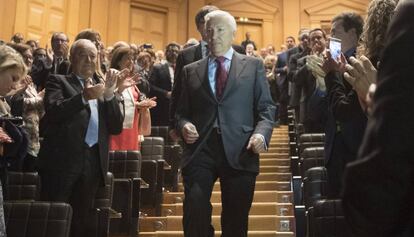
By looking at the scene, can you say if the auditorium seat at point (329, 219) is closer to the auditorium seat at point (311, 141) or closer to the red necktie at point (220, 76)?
the red necktie at point (220, 76)

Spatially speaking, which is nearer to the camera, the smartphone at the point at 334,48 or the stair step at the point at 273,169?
the smartphone at the point at 334,48

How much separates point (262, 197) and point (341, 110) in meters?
2.55

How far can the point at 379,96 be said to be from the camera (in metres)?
0.88

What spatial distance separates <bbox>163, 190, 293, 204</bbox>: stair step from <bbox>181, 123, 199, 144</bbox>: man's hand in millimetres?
2026

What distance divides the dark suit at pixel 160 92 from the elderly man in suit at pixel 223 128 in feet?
11.5

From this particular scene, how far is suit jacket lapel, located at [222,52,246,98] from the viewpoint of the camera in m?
3.08

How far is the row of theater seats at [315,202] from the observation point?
8.23 ft

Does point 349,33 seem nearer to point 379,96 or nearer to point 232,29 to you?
point 232,29

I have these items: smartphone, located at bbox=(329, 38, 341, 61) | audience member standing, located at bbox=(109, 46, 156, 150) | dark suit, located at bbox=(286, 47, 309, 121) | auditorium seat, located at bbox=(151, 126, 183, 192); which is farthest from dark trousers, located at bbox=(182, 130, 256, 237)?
dark suit, located at bbox=(286, 47, 309, 121)

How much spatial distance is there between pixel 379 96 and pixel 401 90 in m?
0.03

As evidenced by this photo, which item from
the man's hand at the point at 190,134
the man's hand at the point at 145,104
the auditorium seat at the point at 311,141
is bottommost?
the man's hand at the point at 190,134

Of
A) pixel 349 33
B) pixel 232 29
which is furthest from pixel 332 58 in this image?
pixel 232 29

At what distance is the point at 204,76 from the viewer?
3.14m

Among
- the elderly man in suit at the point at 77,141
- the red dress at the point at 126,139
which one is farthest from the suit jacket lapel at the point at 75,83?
the red dress at the point at 126,139
